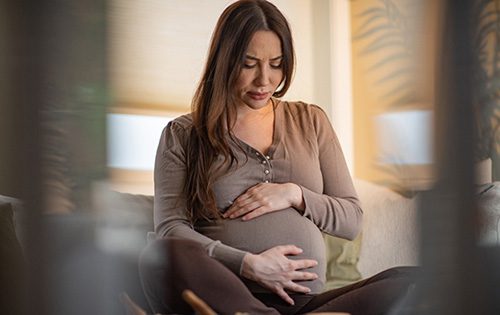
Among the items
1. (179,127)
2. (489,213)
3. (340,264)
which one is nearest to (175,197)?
(179,127)

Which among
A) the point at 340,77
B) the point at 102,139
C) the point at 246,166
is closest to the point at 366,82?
the point at 340,77

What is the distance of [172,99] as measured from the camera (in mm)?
654

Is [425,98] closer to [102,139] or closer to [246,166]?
[246,166]

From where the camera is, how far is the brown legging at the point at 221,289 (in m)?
0.64

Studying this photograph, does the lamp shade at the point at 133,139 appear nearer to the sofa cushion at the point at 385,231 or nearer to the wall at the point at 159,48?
the wall at the point at 159,48

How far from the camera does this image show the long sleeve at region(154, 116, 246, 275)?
0.66m

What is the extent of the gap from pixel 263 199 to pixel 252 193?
0.4 inches

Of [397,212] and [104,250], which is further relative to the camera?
[397,212]

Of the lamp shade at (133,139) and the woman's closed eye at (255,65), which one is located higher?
the woman's closed eye at (255,65)

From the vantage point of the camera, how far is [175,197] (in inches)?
26.5

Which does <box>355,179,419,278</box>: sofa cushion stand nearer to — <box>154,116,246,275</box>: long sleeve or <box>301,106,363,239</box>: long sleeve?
<box>301,106,363,239</box>: long sleeve

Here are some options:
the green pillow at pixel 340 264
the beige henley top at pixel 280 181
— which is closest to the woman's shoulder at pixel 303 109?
the beige henley top at pixel 280 181

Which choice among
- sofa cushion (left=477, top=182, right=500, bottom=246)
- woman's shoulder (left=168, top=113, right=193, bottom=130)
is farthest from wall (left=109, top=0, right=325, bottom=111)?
sofa cushion (left=477, top=182, right=500, bottom=246)

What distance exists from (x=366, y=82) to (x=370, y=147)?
6 centimetres
